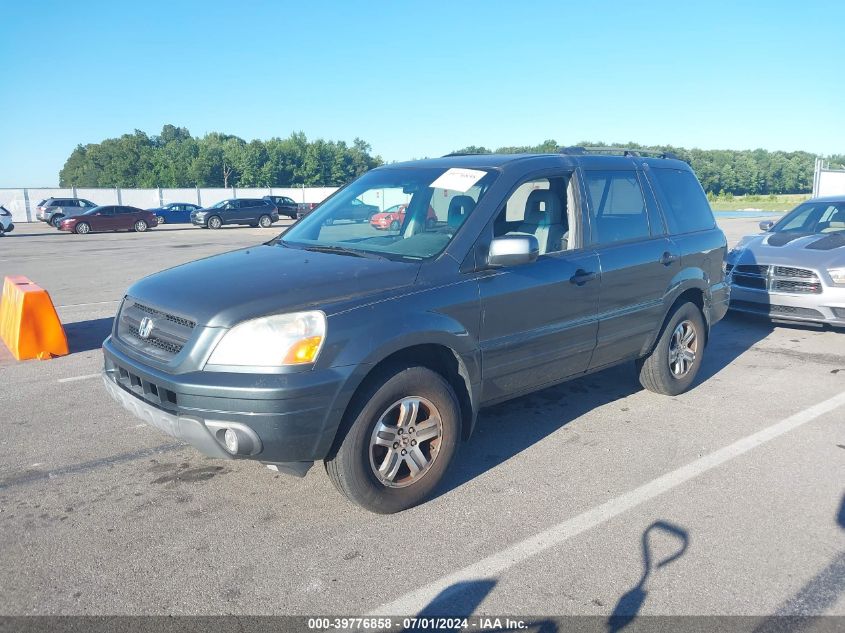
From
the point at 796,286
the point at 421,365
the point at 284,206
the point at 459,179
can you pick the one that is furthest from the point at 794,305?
the point at 284,206

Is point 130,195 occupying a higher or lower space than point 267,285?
higher

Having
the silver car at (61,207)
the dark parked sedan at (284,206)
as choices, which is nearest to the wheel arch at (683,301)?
the dark parked sedan at (284,206)

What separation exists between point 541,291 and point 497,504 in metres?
1.33

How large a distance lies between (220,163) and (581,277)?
85683 mm

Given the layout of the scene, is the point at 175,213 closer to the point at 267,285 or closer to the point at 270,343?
the point at 267,285

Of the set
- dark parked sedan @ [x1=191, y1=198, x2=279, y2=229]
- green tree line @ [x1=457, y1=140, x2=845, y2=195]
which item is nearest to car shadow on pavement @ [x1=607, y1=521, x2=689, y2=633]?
dark parked sedan @ [x1=191, y1=198, x2=279, y2=229]

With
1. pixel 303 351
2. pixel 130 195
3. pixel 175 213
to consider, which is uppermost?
pixel 130 195

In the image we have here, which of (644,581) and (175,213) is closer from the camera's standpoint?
(644,581)

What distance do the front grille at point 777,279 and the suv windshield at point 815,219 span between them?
123 centimetres

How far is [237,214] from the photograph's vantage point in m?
36.2

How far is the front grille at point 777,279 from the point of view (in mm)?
7766

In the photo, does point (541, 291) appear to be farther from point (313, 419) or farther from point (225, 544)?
point (225, 544)

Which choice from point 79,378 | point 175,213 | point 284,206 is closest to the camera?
point 79,378

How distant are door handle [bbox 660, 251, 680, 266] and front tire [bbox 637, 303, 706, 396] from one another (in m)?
0.45
